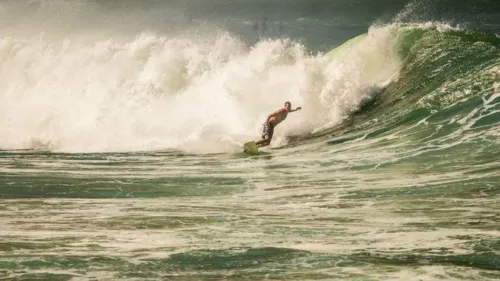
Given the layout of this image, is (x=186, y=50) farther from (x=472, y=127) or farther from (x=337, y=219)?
(x=337, y=219)

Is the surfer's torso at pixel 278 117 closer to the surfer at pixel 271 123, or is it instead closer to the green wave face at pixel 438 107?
the surfer at pixel 271 123

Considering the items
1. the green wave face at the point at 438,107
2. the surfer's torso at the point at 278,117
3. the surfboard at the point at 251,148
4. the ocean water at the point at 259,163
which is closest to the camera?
Result: the ocean water at the point at 259,163

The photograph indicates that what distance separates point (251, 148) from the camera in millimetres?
15344

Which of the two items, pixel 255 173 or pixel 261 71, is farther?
pixel 261 71

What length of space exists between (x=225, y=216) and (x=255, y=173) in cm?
420

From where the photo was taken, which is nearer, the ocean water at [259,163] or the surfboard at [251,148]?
the ocean water at [259,163]

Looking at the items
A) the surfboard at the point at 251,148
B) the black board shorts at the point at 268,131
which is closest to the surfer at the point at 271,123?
the black board shorts at the point at 268,131

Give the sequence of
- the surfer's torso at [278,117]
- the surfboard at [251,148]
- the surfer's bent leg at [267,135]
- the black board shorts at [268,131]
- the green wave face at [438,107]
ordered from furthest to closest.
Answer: the surfer's torso at [278,117] → the black board shorts at [268,131] → the surfer's bent leg at [267,135] → the surfboard at [251,148] → the green wave face at [438,107]

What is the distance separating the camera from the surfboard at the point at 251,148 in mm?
15305

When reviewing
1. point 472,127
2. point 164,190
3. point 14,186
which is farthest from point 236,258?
point 472,127

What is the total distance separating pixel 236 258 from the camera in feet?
19.6

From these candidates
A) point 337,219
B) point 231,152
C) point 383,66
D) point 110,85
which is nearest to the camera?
point 337,219

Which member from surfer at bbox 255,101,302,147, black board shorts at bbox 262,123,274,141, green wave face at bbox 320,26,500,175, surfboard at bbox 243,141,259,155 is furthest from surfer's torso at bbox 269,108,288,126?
surfboard at bbox 243,141,259,155

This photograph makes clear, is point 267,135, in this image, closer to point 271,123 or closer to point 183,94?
point 271,123
